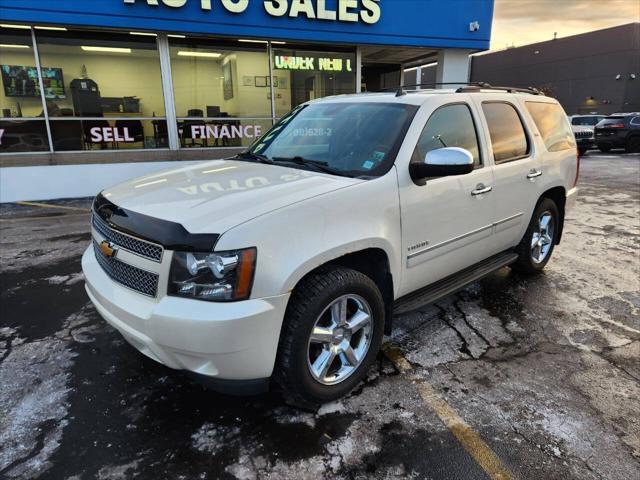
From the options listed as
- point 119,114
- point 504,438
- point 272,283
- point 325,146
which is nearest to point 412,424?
point 504,438

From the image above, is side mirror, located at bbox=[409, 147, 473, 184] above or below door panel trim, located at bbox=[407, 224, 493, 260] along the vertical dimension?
above

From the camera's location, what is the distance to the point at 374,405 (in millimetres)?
2824

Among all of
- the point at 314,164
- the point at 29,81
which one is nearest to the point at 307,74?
the point at 29,81

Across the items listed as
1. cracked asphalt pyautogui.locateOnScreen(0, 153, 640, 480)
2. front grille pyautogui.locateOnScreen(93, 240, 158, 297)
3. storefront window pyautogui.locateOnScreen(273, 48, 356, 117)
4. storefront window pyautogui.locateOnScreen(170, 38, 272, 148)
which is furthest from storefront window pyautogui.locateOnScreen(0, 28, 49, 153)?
front grille pyautogui.locateOnScreen(93, 240, 158, 297)

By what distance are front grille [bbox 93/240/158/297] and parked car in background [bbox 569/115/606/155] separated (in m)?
20.6

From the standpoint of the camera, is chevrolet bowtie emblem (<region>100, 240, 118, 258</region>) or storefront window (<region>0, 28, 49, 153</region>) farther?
storefront window (<region>0, 28, 49, 153</region>)

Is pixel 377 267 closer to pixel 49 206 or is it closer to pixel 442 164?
pixel 442 164

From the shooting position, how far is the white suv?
2.26m

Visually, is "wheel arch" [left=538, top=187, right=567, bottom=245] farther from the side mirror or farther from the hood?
the hood

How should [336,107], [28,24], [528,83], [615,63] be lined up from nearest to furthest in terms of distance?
[336,107]
[28,24]
[615,63]
[528,83]

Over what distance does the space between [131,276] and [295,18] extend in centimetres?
982

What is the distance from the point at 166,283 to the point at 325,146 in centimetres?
170

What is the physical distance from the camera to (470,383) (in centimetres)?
305

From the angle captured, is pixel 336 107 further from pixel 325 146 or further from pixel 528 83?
pixel 528 83
